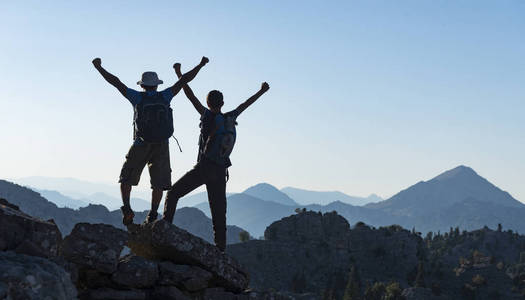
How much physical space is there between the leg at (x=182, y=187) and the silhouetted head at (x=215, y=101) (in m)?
1.27

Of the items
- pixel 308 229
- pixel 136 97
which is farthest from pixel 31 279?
pixel 308 229

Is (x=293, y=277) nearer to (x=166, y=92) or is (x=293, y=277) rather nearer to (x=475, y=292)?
(x=475, y=292)

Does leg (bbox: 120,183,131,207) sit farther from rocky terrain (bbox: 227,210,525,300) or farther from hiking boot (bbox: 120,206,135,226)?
rocky terrain (bbox: 227,210,525,300)

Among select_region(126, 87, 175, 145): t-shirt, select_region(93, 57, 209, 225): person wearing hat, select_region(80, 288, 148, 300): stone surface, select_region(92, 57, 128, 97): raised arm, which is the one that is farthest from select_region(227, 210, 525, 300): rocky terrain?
select_region(80, 288, 148, 300): stone surface

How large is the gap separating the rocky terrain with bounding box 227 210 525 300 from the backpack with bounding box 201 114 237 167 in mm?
112815

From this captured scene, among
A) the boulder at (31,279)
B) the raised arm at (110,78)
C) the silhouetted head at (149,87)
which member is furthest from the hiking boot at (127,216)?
the boulder at (31,279)

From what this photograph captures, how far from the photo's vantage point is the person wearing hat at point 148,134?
11.5 meters

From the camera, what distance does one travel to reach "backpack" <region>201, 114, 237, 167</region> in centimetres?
1231

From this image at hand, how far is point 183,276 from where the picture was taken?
34.7ft

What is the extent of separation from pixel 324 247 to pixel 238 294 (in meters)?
143

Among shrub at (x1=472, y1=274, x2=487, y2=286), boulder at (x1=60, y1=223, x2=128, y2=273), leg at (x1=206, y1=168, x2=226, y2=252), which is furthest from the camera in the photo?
shrub at (x1=472, y1=274, x2=487, y2=286)

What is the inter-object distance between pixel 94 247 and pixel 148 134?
2.57m

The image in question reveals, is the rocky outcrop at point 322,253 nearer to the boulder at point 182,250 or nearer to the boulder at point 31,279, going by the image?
the boulder at point 182,250

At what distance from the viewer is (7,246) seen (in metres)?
8.19
